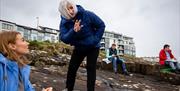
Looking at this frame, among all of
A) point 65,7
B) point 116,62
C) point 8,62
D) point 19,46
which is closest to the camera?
point 8,62

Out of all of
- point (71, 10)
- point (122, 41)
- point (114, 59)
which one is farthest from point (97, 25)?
point (122, 41)

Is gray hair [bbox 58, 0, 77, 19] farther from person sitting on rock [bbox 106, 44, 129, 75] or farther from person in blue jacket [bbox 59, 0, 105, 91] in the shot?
person sitting on rock [bbox 106, 44, 129, 75]

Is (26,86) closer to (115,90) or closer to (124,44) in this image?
(115,90)

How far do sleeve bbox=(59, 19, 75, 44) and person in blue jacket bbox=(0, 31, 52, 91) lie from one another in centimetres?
220

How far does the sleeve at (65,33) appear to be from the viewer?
586 centimetres

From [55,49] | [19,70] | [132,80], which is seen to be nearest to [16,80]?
[19,70]

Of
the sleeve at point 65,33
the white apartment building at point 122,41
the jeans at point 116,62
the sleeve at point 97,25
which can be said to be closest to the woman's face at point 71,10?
the sleeve at point 65,33

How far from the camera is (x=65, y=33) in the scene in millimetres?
6062

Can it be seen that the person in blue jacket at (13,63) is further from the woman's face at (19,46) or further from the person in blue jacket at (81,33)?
the person in blue jacket at (81,33)

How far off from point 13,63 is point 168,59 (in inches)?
394

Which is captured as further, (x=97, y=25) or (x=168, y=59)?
(x=168, y=59)

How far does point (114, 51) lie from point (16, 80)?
31.8 feet

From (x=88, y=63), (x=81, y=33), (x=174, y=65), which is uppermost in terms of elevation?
(x=81, y=33)

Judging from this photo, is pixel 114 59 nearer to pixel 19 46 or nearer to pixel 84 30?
pixel 84 30
